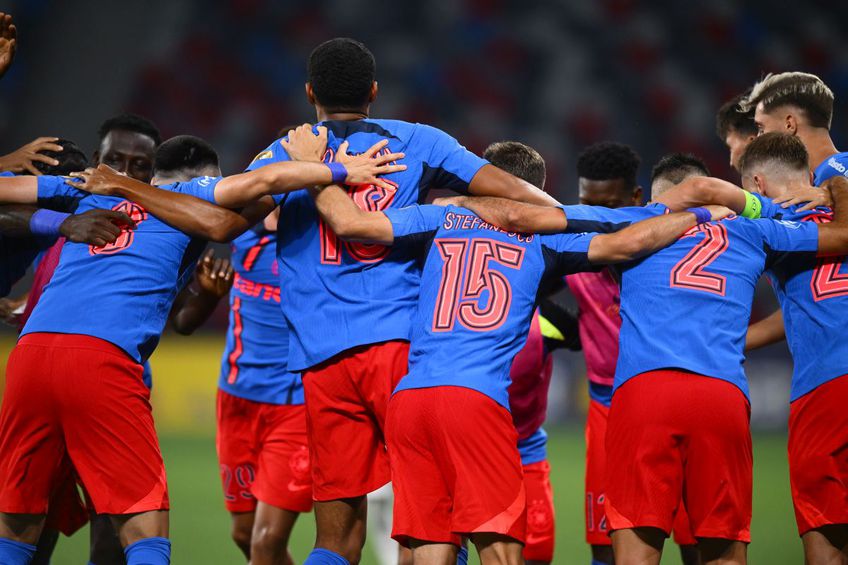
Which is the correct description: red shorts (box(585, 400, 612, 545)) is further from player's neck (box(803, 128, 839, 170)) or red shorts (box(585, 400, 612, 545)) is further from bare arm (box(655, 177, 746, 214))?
player's neck (box(803, 128, 839, 170))

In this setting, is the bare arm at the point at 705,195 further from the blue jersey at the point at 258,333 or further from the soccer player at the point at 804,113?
the blue jersey at the point at 258,333

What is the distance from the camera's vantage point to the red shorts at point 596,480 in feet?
17.6

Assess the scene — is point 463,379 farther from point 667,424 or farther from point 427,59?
point 427,59

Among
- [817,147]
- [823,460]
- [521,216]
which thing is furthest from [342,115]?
[823,460]

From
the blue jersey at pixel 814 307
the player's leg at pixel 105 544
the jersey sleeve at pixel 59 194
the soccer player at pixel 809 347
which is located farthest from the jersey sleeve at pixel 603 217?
the player's leg at pixel 105 544

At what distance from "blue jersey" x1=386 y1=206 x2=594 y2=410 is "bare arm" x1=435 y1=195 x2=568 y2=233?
0.12 ft

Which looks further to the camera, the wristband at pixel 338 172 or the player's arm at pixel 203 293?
the player's arm at pixel 203 293

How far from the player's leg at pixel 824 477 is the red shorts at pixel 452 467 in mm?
1444

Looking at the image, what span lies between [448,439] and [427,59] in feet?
49.8

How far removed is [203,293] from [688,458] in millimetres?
3111

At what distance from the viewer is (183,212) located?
4.41 m

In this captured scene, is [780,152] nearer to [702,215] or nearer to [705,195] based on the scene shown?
[705,195]

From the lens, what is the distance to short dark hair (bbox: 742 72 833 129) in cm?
533

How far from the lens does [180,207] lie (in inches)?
174
